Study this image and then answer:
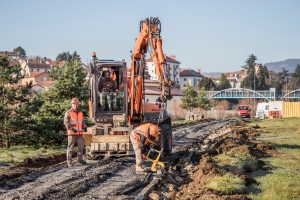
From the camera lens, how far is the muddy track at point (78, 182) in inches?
467

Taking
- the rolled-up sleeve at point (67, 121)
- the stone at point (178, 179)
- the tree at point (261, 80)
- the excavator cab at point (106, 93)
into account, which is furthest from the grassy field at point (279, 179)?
the tree at point (261, 80)

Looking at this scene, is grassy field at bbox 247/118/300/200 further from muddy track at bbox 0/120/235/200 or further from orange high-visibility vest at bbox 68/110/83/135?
orange high-visibility vest at bbox 68/110/83/135

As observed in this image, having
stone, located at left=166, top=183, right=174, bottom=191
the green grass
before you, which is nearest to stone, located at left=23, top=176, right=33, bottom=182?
stone, located at left=166, top=183, right=174, bottom=191

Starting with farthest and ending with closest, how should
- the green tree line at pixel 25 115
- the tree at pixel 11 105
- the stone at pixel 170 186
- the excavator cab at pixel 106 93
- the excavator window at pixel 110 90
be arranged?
the green tree line at pixel 25 115 < the tree at pixel 11 105 < the excavator window at pixel 110 90 < the excavator cab at pixel 106 93 < the stone at pixel 170 186

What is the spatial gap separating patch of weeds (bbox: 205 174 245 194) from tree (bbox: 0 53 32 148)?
1369 cm

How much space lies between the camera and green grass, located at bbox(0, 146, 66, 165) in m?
19.5

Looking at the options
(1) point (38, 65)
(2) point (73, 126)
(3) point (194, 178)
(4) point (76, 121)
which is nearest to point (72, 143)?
(2) point (73, 126)

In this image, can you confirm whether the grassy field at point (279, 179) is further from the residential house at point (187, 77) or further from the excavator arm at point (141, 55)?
the residential house at point (187, 77)

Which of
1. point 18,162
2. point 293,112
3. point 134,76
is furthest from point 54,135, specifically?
point 293,112

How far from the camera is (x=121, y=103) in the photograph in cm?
1880

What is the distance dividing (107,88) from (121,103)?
2.62 ft

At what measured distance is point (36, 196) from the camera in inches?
458

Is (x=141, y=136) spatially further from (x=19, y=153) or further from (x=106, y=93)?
(x=19, y=153)

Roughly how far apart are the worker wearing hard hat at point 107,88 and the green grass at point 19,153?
13.6 feet
